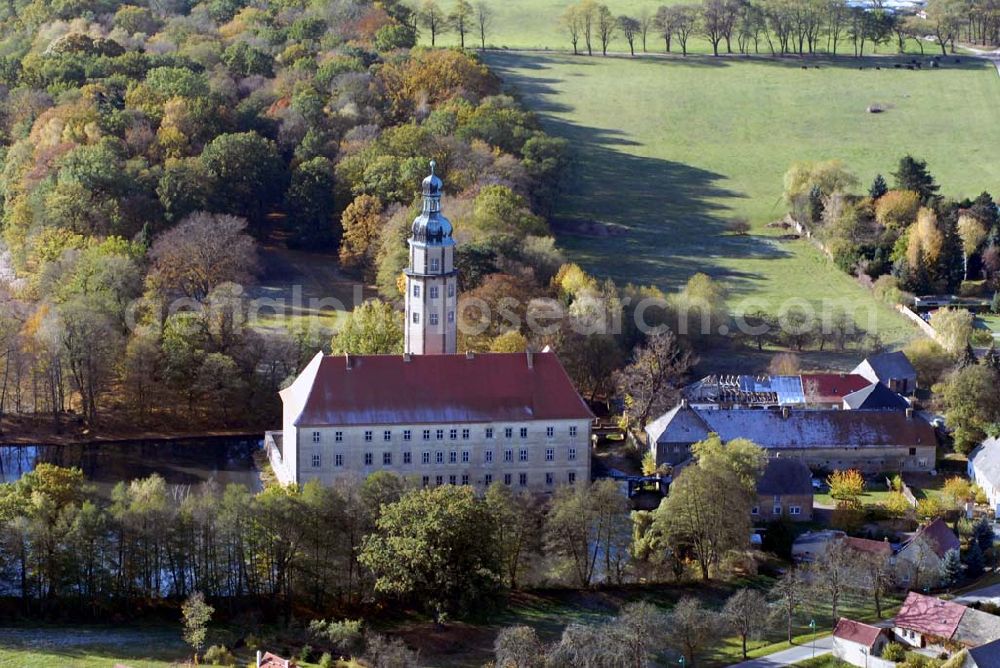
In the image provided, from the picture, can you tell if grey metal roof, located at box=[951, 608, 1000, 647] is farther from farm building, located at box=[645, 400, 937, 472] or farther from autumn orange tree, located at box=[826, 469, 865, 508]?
farm building, located at box=[645, 400, 937, 472]

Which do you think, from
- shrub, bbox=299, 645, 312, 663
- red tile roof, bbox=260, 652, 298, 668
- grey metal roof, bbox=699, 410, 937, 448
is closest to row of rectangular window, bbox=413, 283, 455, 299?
grey metal roof, bbox=699, 410, 937, 448

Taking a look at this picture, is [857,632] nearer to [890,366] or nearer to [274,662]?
[274,662]

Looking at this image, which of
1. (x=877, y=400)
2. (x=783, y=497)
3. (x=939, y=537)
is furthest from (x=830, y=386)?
(x=939, y=537)

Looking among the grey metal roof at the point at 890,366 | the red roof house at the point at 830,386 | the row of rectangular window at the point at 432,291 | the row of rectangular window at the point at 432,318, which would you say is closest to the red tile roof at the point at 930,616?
the red roof house at the point at 830,386

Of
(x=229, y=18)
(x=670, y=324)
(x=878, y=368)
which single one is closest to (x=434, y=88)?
(x=229, y=18)

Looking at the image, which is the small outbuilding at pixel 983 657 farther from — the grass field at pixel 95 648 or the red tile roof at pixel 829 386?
the red tile roof at pixel 829 386
